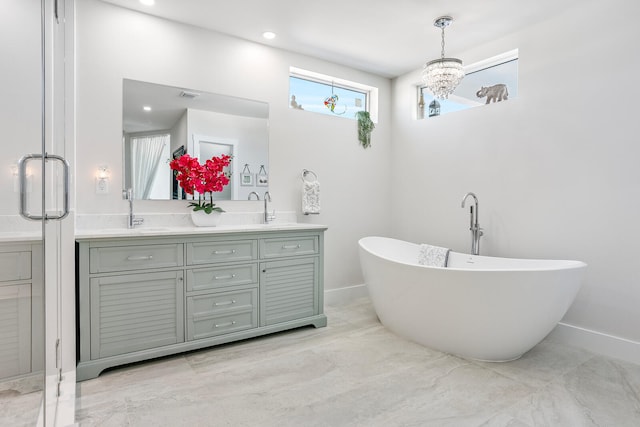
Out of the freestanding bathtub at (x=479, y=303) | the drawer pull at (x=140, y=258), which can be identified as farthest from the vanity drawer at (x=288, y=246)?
the drawer pull at (x=140, y=258)

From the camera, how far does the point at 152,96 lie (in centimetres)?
301

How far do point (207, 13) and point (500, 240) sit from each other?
3.13m

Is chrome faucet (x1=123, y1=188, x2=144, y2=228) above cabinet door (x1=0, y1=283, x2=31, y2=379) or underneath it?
above

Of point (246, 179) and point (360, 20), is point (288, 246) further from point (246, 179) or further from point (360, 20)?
point (360, 20)

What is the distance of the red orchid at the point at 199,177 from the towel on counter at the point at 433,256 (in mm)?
1917

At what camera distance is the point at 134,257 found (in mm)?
2467

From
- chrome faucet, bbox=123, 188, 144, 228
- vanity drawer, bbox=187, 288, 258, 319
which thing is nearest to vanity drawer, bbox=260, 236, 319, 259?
vanity drawer, bbox=187, 288, 258, 319

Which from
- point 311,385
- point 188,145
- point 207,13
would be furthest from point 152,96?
point 311,385

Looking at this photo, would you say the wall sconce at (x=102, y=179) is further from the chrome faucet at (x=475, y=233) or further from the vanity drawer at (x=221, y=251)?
the chrome faucet at (x=475, y=233)

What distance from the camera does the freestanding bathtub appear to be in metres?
Result: 2.35

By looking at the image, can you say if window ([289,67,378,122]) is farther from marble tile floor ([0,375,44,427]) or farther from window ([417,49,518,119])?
marble tile floor ([0,375,44,427])

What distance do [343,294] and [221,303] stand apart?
1.68 m

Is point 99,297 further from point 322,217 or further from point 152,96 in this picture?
point 322,217

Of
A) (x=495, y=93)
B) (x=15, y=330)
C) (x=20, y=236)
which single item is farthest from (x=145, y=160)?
(x=495, y=93)
